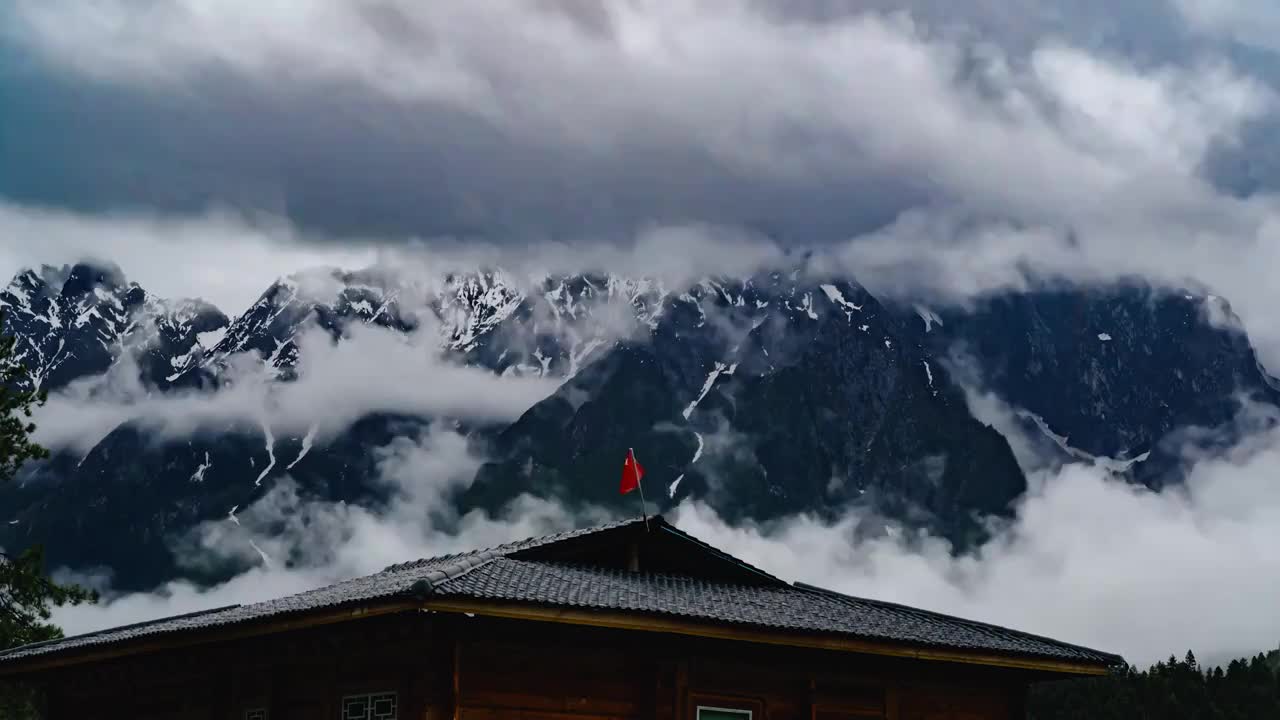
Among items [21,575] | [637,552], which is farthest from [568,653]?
[21,575]

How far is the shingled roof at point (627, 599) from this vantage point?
22.1 m

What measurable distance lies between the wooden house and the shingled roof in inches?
2.4

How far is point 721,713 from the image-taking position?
951 inches

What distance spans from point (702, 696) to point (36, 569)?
3622 cm

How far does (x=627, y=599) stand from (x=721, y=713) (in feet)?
8.51

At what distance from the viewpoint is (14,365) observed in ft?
176

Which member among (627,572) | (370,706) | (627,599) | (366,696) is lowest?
(370,706)

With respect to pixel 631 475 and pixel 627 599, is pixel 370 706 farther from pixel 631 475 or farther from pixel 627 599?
pixel 631 475

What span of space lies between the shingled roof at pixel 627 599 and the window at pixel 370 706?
5.19ft

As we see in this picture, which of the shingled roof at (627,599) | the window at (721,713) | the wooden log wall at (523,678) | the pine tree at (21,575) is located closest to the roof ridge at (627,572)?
the shingled roof at (627,599)

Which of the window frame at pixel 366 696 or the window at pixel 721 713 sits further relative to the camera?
the window at pixel 721 713

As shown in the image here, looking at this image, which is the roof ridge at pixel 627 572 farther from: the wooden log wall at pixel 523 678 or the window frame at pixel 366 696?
the window frame at pixel 366 696

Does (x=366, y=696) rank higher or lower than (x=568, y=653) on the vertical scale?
lower

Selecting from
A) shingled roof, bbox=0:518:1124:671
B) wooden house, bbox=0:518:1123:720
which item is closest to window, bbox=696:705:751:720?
wooden house, bbox=0:518:1123:720
